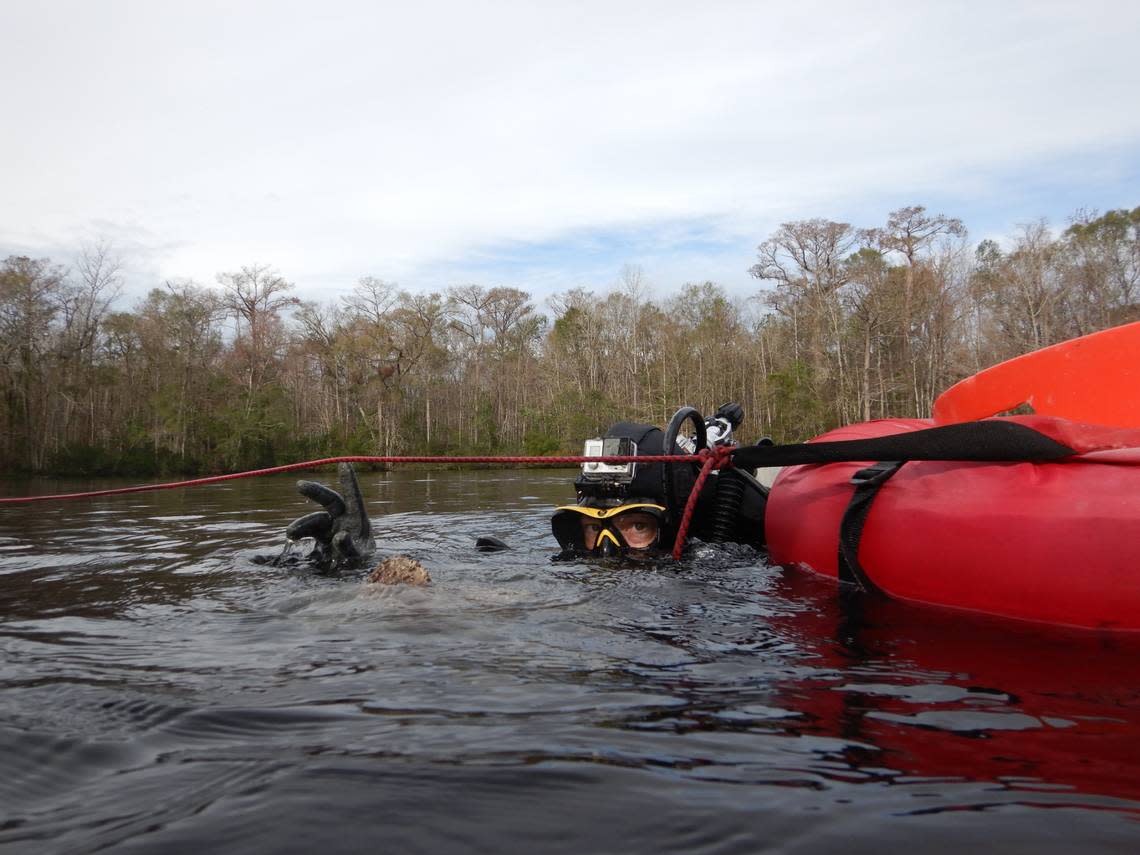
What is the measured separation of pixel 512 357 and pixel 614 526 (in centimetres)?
4133

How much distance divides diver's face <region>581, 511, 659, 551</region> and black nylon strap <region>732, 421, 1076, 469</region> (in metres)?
1.32

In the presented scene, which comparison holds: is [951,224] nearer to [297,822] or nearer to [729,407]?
[729,407]

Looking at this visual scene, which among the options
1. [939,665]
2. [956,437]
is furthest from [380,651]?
[956,437]

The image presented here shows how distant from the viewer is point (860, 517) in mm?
3688

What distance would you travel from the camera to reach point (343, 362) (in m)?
41.6

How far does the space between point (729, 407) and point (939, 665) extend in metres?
3.27

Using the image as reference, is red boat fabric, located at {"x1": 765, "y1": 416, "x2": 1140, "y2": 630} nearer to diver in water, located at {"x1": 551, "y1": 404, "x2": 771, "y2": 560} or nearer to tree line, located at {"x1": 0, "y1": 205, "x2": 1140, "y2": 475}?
diver in water, located at {"x1": 551, "y1": 404, "x2": 771, "y2": 560}

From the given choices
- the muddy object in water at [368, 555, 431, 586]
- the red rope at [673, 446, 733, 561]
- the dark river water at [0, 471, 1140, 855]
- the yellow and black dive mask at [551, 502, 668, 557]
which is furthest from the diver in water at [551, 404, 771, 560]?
the muddy object in water at [368, 555, 431, 586]

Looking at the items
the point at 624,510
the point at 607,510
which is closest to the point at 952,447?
the point at 624,510

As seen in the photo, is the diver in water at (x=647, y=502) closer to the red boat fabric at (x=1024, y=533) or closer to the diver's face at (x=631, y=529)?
the diver's face at (x=631, y=529)

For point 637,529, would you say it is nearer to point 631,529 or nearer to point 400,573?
point 631,529

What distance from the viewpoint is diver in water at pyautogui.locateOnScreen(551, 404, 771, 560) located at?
16.6 ft

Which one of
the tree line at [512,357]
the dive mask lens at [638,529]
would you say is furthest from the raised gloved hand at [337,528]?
the tree line at [512,357]

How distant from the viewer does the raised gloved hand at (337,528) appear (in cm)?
504
